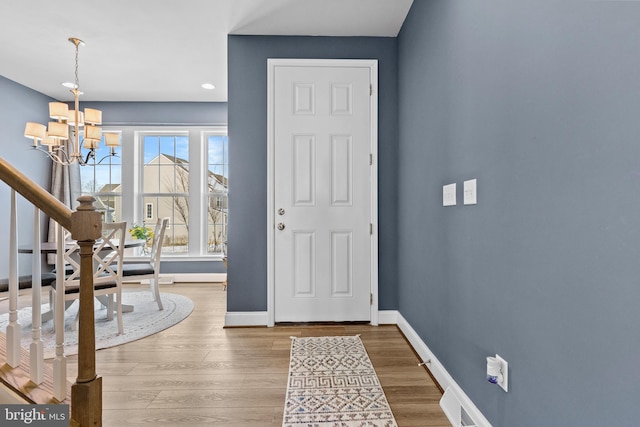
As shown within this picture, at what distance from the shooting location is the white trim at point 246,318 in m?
3.06

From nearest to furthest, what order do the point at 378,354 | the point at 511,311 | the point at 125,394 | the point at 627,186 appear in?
the point at 627,186 < the point at 511,311 < the point at 125,394 < the point at 378,354

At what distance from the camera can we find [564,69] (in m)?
1.03

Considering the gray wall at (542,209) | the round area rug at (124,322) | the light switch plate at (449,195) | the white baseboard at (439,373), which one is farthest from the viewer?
the round area rug at (124,322)

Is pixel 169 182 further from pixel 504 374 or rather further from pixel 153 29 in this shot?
pixel 504 374

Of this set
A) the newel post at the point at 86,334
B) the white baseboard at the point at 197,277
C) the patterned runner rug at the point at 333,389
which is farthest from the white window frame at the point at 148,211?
the newel post at the point at 86,334

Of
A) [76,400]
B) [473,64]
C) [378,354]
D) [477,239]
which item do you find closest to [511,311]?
[477,239]

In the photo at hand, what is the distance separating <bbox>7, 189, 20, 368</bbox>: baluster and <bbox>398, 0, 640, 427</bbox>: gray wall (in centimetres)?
195

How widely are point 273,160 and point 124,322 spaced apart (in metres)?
2.05

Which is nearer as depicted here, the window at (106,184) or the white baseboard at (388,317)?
the white baseboard at (388,317)

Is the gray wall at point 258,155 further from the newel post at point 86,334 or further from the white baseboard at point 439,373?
the newel post at point 86,334

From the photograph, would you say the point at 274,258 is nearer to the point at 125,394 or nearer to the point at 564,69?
the point at 125,394

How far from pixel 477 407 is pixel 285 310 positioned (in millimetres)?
1830

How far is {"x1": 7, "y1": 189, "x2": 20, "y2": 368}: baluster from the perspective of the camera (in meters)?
1.39

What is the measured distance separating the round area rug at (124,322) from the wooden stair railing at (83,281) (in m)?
1.36
